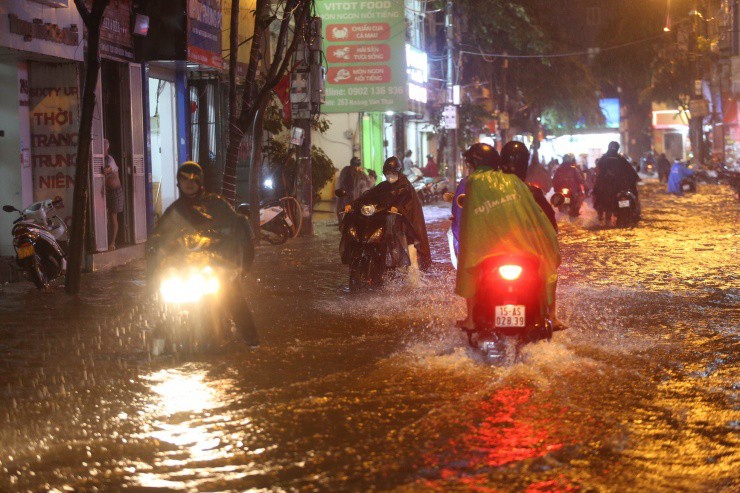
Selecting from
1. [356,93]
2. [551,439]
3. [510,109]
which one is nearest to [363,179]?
[356,93]

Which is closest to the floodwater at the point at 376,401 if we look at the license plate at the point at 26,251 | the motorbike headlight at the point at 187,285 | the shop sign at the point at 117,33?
the motorbike headlight at the point at 187,285

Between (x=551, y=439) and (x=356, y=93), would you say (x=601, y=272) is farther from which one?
(x=356, y=93)

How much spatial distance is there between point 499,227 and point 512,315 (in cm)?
63

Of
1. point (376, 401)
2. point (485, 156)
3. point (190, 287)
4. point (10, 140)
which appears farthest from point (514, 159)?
point (10, 140)

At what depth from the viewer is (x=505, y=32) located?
167 feet

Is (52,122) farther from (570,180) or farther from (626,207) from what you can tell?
(570,180)

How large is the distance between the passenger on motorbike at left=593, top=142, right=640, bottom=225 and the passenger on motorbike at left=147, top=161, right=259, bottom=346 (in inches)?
599

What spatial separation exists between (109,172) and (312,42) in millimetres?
6535

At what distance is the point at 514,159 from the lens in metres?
8.13

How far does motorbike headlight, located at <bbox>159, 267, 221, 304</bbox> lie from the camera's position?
8.45 m

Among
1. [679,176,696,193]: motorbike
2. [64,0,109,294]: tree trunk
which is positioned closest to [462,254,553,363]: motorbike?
[64,0,109,294]: tree trunk

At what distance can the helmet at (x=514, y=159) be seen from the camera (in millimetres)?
8125

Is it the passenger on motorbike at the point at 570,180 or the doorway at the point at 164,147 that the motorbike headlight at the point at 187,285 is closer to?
the doorway at the point at 164,147

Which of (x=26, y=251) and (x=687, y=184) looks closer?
(x=26, y=251)
